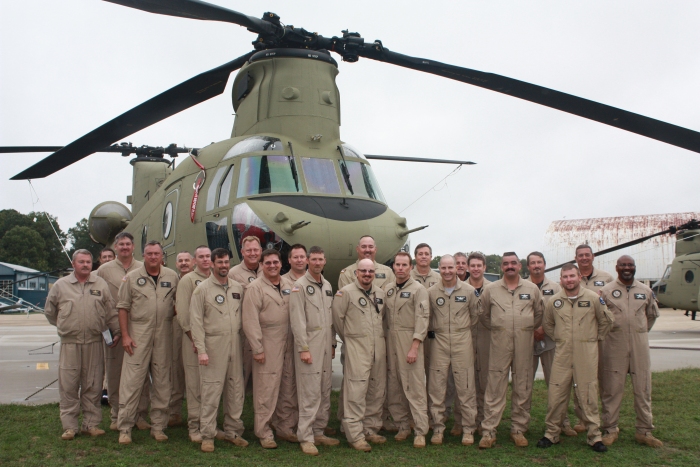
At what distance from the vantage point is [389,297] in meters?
5.47

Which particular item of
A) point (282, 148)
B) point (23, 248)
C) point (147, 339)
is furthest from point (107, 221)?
point (23, 248)

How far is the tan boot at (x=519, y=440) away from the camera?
5035 millimetres

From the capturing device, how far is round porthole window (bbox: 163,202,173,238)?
322 inches

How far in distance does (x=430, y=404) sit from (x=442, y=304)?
3.14ft

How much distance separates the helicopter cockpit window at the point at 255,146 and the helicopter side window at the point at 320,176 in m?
0.40

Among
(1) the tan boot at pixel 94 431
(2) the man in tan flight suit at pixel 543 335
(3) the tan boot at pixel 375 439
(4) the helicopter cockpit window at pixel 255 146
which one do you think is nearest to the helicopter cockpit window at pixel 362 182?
(4) the helicopter cockpit window at pixel 255 146

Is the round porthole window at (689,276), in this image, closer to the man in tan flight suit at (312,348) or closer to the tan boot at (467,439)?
the tan boot at (467,439)

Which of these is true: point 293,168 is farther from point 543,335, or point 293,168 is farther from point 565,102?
point 543,335

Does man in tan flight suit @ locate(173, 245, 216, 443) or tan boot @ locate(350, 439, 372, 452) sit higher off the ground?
man in tan flight suit @ locate(173, 245, 216, 443)

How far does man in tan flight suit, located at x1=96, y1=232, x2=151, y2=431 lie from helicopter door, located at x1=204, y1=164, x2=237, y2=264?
1042 mm

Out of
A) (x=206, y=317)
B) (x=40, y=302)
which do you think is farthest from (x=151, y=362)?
(x=40, y=302)

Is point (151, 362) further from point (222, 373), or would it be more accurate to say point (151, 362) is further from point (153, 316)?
point (222, 373)

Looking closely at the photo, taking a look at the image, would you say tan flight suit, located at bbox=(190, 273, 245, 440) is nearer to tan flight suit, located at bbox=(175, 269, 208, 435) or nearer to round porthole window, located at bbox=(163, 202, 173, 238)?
tan flight suit, located at bbox=(175, 269, 208, 435)

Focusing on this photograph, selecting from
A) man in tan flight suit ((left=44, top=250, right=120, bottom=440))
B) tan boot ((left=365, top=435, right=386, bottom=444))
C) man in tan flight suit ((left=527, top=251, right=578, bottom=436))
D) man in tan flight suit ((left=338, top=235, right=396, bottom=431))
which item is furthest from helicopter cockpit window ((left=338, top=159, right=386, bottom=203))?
man in tan flight suit ((left=44, top=250, right=120, bottom=440))
